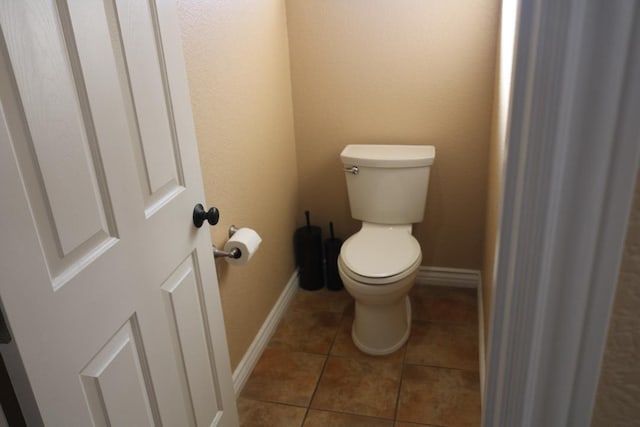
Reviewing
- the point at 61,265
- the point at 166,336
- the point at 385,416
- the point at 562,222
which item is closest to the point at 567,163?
the point at 562,222

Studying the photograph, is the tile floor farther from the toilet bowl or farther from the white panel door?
the white panel door

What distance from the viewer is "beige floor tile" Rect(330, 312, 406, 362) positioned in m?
2.16

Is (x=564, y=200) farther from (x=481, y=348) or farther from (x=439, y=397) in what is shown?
(x=481, y=348)

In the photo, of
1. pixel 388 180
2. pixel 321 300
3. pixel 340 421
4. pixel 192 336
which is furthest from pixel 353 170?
pixel 192 336

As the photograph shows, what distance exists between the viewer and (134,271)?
104 centimetres

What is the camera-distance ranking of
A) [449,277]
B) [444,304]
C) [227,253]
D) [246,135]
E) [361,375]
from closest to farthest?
[227,253]
[246,135]
[361,375]
[444,304]
[449,277]

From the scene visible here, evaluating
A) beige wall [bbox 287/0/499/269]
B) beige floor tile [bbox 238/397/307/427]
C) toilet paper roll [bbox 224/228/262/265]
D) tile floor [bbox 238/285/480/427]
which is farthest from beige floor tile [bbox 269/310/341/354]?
toilet paper roll [bbox 224/228/262/265]

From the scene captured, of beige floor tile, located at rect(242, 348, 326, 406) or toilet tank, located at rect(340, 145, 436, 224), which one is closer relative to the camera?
beige floor tile, located at rect(242, 348, 326, 406)

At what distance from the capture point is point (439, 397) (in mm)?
1928

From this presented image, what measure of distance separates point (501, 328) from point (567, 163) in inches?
7.7

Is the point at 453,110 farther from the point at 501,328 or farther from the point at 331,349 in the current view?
the point at 501,328

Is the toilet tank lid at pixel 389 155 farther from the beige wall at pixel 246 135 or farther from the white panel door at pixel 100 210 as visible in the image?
the white panel door at pixel 100 210

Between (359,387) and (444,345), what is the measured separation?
1.49 ft

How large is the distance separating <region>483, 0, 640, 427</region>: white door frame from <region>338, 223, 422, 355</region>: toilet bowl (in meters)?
1.44
